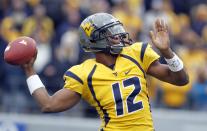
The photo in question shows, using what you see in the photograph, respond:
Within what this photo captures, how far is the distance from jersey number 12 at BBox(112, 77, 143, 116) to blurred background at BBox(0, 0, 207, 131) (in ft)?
9.75

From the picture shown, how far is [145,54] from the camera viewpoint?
6328 mm

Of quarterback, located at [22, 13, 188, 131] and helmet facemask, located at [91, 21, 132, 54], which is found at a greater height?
helmet facemask, located at [91, 21, 132, 54]

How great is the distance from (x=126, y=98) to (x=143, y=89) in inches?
6.6

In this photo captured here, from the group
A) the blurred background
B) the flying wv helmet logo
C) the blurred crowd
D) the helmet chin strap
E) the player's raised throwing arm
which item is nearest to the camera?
the player's raised throwing arm

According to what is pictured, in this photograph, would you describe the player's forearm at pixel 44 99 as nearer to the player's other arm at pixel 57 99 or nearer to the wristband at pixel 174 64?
the player's other arm at pixel 57 99

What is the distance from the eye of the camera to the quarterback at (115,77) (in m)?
6.23

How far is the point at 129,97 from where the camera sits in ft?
20.5

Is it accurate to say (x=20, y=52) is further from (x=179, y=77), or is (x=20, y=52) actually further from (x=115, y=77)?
(x=179, y=77)

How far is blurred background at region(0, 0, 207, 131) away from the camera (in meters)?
10.2

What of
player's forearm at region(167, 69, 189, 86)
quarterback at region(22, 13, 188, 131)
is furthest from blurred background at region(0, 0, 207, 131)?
player's forearm at region(167, 69, 189, 86)

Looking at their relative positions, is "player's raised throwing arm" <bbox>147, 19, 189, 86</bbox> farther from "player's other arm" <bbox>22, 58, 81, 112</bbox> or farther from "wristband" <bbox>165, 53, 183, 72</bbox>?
"player's other arm" <bbox>22, 58, 81, 112</bbox>

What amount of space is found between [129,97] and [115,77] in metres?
0.20

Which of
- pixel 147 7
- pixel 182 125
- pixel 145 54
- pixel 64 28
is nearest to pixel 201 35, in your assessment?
pixel 147 7

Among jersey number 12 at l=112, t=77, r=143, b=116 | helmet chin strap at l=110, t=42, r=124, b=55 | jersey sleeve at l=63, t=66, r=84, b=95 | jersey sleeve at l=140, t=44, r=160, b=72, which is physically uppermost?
helmet chin strap at l=110, t=42, r=124, b=55
